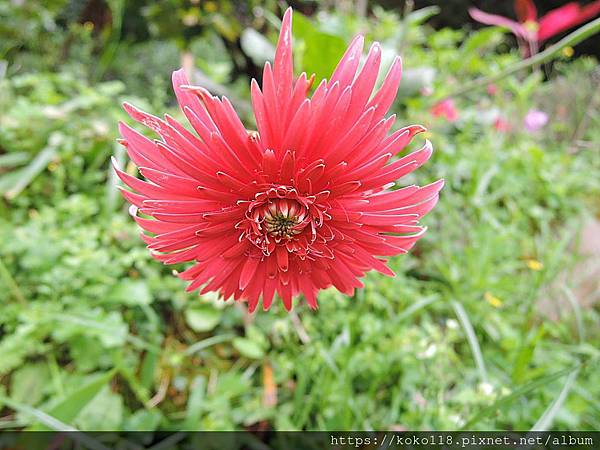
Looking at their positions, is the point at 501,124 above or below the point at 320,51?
above

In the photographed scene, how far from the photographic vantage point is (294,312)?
1156 mm

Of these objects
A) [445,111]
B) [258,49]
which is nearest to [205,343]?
[258,49]

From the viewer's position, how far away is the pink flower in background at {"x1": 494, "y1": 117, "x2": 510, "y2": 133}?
2.19 metres

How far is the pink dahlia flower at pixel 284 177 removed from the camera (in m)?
0.50

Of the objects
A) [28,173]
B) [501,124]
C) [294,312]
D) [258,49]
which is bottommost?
[294,312]

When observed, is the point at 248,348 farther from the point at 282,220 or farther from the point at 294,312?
the point at 282,220

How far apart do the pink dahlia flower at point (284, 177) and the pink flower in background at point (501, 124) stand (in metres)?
1.86

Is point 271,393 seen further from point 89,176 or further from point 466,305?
point 89,176

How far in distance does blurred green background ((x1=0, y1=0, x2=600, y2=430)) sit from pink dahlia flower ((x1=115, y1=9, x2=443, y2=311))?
1.41ft

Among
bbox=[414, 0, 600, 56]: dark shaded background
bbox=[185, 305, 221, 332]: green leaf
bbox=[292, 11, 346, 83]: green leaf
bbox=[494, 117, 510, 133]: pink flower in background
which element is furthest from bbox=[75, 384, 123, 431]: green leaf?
bbox=[414, 0, 600, 56]: dark shaded background

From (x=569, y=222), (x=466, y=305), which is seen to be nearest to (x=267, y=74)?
(x=466, y=305)

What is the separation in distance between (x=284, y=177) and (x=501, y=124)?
198 centimetres

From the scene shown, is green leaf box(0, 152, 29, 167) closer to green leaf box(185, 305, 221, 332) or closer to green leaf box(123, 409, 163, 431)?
green leaf box(185, 305, 221, 332)

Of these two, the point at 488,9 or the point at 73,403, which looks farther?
the point at 488,9
